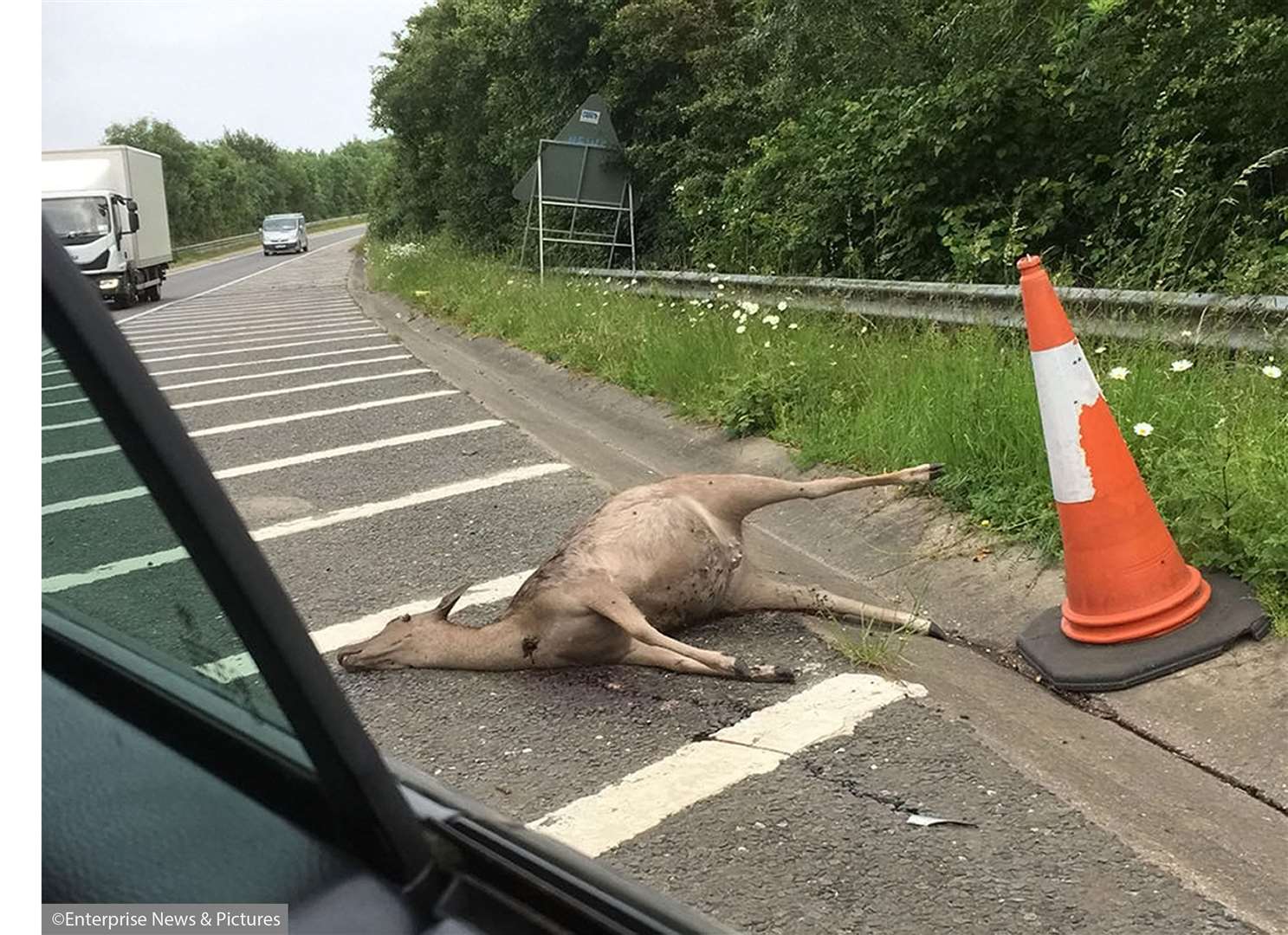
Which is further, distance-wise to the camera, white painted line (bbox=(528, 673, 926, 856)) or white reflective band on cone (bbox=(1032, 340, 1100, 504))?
white reflective band on cone (bbox=(1032, 340, 1100, 504))

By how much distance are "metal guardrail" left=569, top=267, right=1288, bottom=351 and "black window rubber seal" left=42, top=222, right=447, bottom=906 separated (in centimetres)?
453

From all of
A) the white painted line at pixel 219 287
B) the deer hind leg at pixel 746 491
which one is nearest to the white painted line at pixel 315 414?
the white painted line at pixel 219 287

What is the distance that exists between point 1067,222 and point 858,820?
7011 mm

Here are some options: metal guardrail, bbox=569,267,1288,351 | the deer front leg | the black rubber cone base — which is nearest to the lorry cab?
metal guardrail, bbox=569,267,1288,351

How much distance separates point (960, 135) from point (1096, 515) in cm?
633

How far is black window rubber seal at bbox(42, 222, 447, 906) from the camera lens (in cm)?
88

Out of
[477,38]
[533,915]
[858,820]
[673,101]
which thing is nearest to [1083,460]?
[858,820]

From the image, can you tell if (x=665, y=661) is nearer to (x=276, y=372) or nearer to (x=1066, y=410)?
(x=1066, y=410)

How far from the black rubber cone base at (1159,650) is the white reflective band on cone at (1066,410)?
1.47 feet

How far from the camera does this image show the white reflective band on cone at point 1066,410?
3.46m

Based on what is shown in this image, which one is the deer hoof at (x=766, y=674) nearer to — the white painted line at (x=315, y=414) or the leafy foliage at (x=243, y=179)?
the white painted line at (x=315, y=414)

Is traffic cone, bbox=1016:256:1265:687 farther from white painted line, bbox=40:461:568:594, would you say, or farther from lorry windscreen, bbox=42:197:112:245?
lorry windscreen, bbox=42:197:112:245

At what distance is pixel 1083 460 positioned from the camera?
11.3ft

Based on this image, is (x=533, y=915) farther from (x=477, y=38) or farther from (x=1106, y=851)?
(x=477, y=38)
